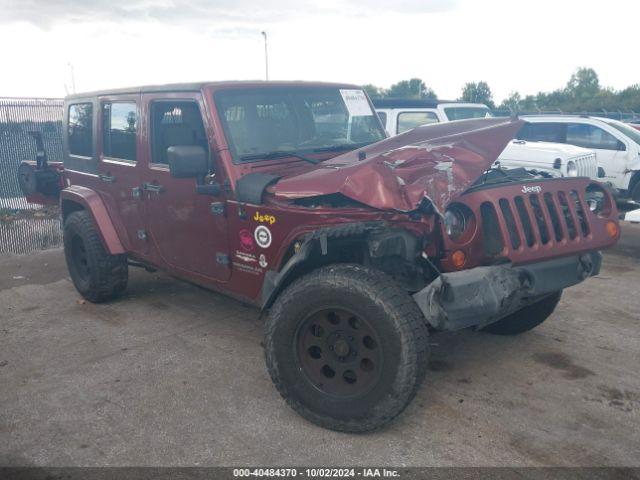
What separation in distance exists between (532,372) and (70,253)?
168 inches

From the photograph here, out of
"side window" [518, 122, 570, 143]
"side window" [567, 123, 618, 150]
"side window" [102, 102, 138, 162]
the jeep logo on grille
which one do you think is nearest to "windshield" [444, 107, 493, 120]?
"side window" [518, 122, 570, 143]

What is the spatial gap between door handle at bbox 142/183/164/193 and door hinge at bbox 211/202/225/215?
65cm

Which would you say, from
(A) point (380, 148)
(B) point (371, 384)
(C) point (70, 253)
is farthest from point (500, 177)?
(C) point (70, 253)

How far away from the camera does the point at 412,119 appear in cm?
973

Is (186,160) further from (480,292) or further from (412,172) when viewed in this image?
(480,292)

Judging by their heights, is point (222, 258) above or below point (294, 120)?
below

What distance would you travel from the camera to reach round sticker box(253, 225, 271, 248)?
12.0ft

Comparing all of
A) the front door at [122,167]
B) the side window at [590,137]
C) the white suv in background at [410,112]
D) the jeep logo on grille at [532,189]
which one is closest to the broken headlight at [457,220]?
the jeep logo on grille at [532,189]

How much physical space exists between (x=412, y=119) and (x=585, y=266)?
21.2 ft

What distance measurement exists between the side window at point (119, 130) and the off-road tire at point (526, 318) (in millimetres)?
3179

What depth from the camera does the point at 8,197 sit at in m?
10.5

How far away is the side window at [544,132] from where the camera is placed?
10.5 m

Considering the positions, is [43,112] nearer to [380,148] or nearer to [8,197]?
[8,197]

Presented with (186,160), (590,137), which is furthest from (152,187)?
(590,137)
